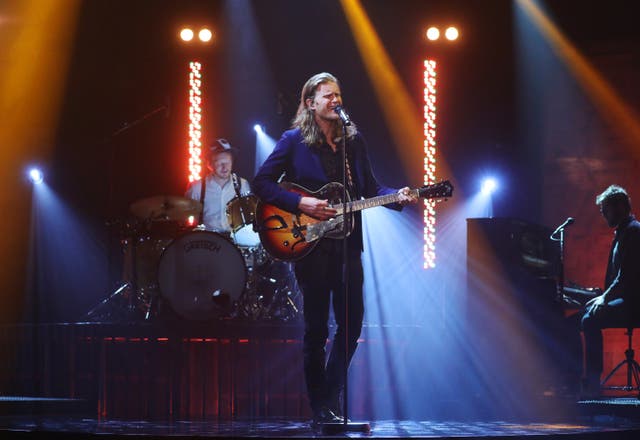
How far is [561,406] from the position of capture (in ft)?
22.7

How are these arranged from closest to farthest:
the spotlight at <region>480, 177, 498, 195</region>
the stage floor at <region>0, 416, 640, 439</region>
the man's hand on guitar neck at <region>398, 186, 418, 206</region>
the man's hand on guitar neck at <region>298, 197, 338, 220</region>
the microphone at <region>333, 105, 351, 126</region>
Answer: the stage floor at <region>0, 416, 640, 439</region> < the microphone at <region>333, 105, 351, 126</region> < the man's hand on guitar neck at <region>398, 186, 418, 206</region> < the man's hand on guitar neck at <region>298, 197, 338, 220</region> < the spotlight at <region>480, 177, 498, 195</region>

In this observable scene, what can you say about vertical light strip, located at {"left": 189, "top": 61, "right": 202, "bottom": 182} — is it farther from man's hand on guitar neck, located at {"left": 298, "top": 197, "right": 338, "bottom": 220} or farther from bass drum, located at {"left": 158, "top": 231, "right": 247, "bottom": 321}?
man's hand on guitar neck, located at {"left": 298, "top": 197, "right": 338, "bottom": 220}

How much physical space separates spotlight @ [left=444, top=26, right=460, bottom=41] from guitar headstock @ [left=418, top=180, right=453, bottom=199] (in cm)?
663

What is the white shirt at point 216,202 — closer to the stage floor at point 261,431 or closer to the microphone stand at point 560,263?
the microphone stand at point 560,263

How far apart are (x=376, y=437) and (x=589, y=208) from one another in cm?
689

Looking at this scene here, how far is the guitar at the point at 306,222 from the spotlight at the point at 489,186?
5.92 m

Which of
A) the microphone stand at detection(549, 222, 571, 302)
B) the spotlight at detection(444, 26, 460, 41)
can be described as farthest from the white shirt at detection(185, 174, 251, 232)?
the microphone stand at detection(549, 222, 571, 302)

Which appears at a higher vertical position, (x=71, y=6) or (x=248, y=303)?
(x=71, y=6)

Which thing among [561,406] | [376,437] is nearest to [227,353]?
[561,406]

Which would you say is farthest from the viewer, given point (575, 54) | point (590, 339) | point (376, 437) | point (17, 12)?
point (575, 54)

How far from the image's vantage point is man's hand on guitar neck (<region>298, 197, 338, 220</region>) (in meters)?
4.93

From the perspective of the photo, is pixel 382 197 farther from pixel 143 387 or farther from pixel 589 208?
pixel 589 208

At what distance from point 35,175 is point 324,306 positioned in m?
6.73

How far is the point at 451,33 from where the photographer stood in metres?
11.0
